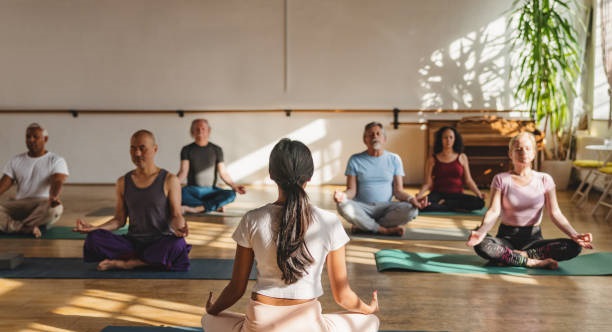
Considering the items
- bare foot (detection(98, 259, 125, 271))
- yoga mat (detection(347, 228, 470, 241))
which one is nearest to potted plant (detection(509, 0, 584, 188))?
yoga mat (detection(347, 228, 470, 241))

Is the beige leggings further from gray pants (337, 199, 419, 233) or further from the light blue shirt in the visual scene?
the light blue shirt

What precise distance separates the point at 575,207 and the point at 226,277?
13.4ft

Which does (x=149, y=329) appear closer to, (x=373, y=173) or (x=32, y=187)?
(x=373, y=173)

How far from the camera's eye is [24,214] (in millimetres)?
5109

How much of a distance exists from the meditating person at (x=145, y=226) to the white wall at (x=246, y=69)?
4.35m

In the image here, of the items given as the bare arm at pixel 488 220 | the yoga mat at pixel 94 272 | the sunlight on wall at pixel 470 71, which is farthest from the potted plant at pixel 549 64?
the yoga mat at pixel 94 272

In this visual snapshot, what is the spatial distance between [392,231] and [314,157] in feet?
10.9

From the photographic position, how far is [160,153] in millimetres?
8312

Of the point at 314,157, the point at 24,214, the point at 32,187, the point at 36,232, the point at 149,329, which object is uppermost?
the point at 314,157

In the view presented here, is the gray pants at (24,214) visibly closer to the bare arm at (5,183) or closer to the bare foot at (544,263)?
the bare arm at (5,183)

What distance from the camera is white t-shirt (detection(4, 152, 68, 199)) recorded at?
5.03 metres

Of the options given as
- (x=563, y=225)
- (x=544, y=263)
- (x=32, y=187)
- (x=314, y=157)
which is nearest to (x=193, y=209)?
(x=32, y=187)

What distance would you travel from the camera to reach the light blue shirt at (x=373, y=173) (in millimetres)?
4992

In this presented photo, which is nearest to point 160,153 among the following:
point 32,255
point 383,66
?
point 383,66
